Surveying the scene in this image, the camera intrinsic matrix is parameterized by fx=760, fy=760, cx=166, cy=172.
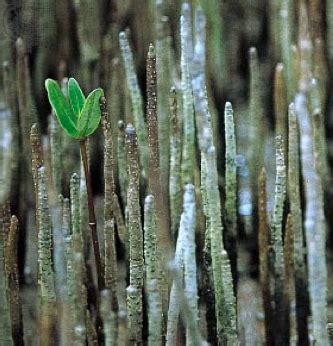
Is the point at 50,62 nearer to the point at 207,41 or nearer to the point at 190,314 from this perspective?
the point at 207,41

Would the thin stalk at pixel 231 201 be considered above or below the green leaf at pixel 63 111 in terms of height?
below

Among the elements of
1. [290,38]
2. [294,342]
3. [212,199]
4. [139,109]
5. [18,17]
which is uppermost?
[18,17]

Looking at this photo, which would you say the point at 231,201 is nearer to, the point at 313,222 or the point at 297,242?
the point at 297,242

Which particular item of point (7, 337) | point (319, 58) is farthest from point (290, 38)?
point (7, 337)

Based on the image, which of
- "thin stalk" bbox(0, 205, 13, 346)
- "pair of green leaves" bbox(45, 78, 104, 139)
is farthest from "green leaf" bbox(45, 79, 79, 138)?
"thin stalk" bbox(0, 205, 13, 346)

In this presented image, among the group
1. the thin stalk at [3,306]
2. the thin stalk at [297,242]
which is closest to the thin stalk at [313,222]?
the thin stalk at [297,242]

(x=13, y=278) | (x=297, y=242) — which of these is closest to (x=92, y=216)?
(x=13, y=278)

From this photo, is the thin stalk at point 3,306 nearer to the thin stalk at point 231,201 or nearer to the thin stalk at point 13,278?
the thin stalk at point 13,278

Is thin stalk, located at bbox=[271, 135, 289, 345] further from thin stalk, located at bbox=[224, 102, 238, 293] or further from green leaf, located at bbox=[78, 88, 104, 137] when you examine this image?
green leaf, located at bbox=[78, 88, 104, 137]
